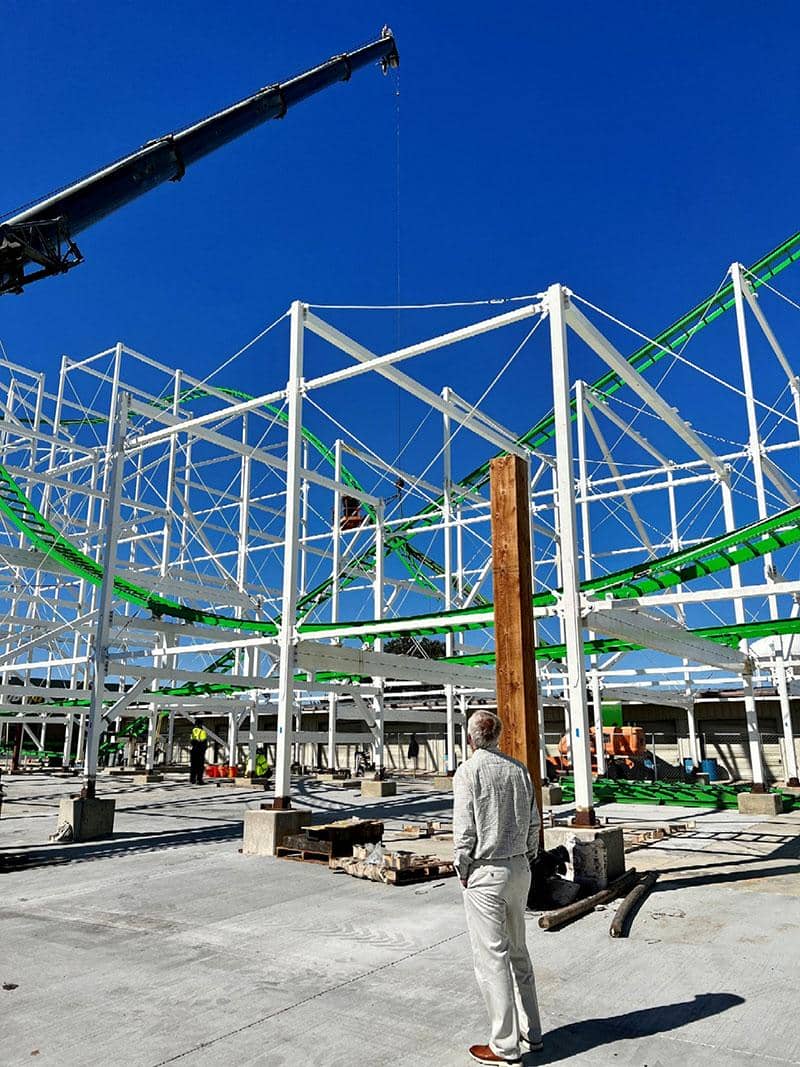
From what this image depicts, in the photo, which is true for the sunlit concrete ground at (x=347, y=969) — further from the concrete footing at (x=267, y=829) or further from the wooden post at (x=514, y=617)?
the wooden post at (x=514, y=617)

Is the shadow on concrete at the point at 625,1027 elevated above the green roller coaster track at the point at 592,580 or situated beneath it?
situated beneath

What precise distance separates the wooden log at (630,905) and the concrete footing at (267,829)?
4919 millimetres

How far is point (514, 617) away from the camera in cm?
764

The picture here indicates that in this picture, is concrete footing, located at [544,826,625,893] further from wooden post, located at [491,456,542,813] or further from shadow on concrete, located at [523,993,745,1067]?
shadow on concrete, located at [523,993,745,1067]

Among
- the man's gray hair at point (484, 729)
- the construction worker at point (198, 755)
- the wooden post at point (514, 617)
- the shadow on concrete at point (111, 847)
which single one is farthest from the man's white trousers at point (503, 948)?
the construction worker at point (198, 755)

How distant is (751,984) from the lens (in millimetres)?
4910

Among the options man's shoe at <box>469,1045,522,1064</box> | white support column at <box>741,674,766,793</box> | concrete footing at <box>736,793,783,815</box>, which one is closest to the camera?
man's shoe at <box>469,1045,522,1064</box>

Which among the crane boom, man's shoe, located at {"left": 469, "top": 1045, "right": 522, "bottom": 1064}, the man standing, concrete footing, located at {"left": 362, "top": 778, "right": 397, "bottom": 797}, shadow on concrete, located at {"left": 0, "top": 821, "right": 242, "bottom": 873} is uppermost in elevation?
the crane boom

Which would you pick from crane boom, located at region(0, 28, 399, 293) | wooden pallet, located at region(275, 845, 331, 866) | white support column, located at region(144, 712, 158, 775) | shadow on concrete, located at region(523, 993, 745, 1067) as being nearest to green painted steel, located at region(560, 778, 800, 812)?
wooden pallet, located at region(275, 845, 331, 866)

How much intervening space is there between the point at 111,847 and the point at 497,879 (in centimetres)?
956

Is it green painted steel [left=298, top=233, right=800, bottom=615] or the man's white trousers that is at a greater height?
green painted steel [left=298, top=233, right=800, bottom=615]

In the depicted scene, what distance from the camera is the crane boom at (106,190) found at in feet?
50.6

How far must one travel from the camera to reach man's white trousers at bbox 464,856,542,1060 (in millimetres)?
3768

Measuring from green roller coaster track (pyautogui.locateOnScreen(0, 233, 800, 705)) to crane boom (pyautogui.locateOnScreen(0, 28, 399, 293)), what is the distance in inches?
221
